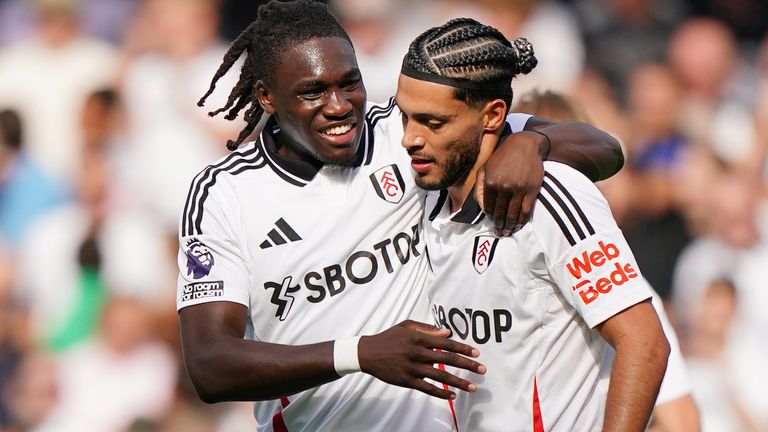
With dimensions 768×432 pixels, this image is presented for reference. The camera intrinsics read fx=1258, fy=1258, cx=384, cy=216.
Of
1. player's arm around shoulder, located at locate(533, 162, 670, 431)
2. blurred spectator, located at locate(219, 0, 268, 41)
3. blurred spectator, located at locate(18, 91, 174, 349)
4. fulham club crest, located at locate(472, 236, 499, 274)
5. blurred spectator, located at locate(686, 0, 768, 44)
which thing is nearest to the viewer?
player's arm around shoulder, located at locate(533, 162, 670, 431)

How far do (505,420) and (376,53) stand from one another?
16.9ft

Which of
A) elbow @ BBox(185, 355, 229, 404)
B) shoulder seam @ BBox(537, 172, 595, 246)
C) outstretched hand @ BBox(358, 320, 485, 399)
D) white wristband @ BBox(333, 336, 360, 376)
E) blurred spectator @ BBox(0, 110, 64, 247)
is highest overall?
blurred spectator @ BBox(0, 110, 64, 247)

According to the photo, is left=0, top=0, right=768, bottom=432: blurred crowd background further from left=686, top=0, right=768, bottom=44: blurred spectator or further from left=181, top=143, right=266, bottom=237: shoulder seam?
left=181, top=143, right=266, bottom=237: shoulder seam

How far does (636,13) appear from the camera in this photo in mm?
9047

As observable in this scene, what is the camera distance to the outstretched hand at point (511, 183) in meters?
3.73

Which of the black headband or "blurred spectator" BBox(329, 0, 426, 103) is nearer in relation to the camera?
the black headband

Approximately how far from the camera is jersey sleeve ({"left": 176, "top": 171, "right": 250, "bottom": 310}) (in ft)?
13.7

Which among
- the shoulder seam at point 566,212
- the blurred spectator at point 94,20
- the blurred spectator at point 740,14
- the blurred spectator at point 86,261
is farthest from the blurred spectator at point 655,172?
the shoulder seam at point 566,212

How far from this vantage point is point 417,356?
355 centimetres

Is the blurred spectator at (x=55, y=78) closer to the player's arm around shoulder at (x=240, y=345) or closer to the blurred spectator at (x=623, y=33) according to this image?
the blurred spectator at (x=623, y=33)

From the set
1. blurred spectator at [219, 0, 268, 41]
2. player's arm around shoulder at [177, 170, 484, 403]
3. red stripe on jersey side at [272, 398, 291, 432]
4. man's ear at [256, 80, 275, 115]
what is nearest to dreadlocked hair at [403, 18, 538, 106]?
man's ear at [256, 80, 275, 115]

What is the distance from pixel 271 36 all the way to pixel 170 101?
440cm

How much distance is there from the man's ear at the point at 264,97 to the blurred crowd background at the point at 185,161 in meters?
3.84

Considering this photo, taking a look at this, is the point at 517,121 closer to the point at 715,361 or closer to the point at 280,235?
the point at 280,235
